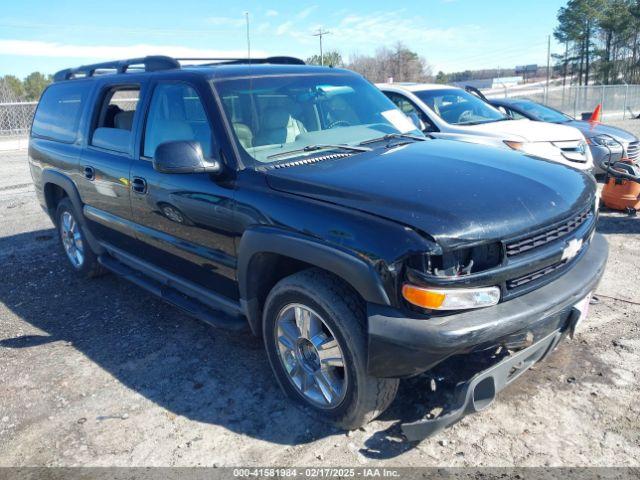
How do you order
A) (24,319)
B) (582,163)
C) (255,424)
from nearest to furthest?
1. (255,424)
2. (24,319)
3. (582,163)

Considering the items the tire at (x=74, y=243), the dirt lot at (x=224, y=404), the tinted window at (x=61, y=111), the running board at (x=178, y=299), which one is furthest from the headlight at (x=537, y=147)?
the tire at (x=74, y=243)

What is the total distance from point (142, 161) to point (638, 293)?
4.10 metres

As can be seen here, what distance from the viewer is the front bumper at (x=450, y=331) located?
236 centimetres

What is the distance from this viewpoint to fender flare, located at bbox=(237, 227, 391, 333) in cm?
244

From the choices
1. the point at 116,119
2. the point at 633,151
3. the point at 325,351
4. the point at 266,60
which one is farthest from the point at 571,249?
the point at 633,151

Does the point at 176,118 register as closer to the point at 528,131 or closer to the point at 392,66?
the point at 528,131

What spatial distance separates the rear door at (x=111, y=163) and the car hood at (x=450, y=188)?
1606 millimetres

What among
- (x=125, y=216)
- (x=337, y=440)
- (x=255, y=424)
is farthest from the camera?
(x=125, y=216)

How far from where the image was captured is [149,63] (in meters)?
4.23

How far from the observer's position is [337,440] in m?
2.85

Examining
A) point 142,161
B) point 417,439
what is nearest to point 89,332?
point 142,161

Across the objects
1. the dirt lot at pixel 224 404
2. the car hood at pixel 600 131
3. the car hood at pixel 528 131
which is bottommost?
the dirt lot at pixel 224 404

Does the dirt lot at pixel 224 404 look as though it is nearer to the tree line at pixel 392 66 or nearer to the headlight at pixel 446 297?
the headlight at pixel 446 297

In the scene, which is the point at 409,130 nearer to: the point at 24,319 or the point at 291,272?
the point at 291,272
